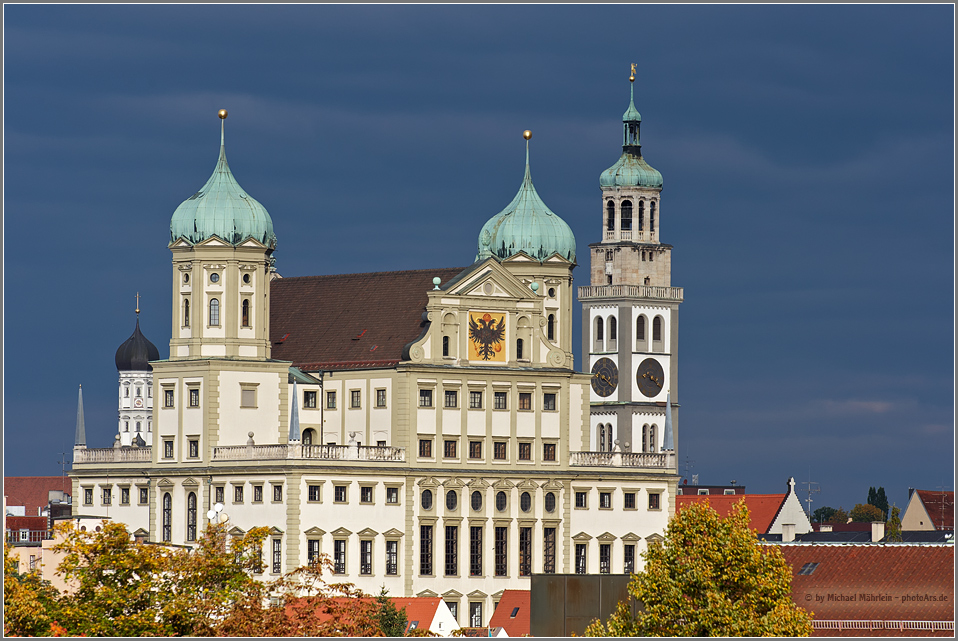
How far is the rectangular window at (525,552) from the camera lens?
141750 millimetres

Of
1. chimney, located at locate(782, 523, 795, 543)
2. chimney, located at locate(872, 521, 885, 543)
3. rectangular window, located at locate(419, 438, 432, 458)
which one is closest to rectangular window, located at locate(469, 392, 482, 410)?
rectangular window, located at locate(419, 438, 432, 458)

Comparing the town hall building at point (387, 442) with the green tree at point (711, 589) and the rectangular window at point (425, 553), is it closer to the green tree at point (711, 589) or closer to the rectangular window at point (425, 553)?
the rectangular window at point (425, 553)

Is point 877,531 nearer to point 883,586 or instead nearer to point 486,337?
point 486,337

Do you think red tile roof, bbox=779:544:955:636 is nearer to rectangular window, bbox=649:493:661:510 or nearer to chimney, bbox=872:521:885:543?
rectangular window, bbox=649:493:661:510

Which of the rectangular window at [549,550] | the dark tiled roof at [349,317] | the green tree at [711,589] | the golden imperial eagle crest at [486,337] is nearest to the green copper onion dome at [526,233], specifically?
the dark tiled roof at [349,317]

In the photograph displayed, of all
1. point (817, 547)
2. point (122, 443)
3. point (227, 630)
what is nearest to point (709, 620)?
point (227, 630)

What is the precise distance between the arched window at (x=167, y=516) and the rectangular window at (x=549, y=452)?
67.8 ft

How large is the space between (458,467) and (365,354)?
8.68 metres

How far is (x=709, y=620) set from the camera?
3408 inches

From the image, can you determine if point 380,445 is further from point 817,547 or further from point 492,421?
point 817,547

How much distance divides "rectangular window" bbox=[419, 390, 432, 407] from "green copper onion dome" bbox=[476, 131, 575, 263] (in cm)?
1655

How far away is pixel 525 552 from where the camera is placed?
142m

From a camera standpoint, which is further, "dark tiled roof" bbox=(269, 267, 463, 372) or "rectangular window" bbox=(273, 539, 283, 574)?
"dark tiled roof" bbox=(269, 267, 463, 372)

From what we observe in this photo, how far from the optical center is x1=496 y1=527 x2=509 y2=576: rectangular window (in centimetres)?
14100
